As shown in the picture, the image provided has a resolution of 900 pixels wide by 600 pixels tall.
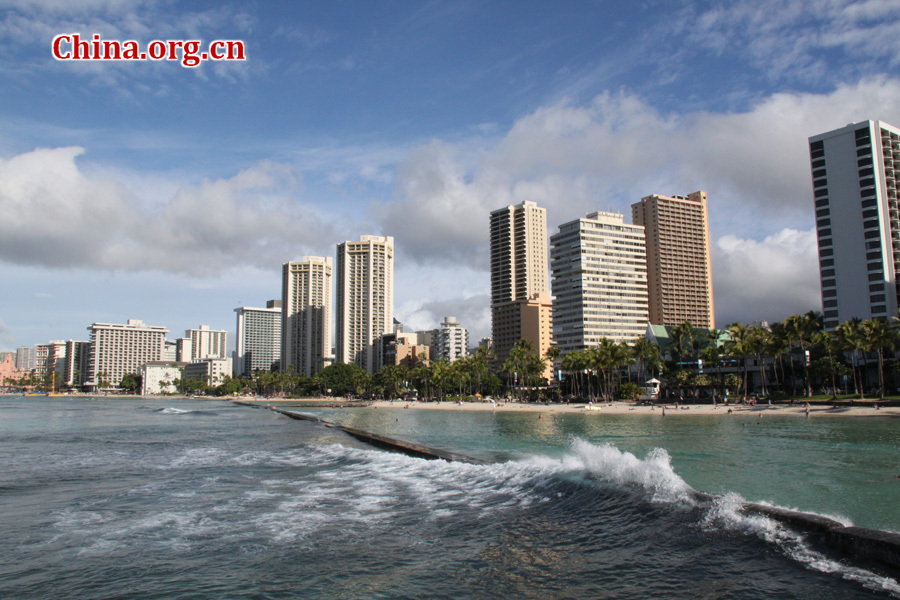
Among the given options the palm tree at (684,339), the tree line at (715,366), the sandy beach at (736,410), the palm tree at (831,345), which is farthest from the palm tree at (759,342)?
the palm tree at (684,339)

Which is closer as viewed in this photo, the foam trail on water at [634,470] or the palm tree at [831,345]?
the foam trail on water at [634,470]

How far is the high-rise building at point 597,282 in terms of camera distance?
6934 inches

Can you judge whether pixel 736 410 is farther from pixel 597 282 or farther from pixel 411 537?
pixel 597 282

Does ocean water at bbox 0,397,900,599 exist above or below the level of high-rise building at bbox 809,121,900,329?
below

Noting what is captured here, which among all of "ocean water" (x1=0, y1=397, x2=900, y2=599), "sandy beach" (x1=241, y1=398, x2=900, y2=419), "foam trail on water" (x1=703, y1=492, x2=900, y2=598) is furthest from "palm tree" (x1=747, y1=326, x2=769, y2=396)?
"foam trail on water" (x1=703, y1=492, x2=900, y2=598)

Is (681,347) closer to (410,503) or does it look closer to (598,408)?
(598,408)

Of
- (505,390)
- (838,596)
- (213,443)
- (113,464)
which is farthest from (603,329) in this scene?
(838,596)

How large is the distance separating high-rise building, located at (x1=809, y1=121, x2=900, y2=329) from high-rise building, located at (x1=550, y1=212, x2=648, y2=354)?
6146cm

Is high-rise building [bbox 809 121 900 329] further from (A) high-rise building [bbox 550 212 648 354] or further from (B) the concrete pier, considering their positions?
(B) the concrete pier

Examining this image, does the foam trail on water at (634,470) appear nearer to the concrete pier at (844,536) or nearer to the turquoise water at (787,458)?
the concrete pier at (844,536)

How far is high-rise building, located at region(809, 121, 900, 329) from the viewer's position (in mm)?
118625

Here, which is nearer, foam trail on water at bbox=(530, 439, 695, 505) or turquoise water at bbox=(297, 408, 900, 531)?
foam trail on water at bbox=(530, 439, 695, 505)

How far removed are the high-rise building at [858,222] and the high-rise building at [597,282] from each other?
61463 mm

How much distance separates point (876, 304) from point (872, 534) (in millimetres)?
132118
